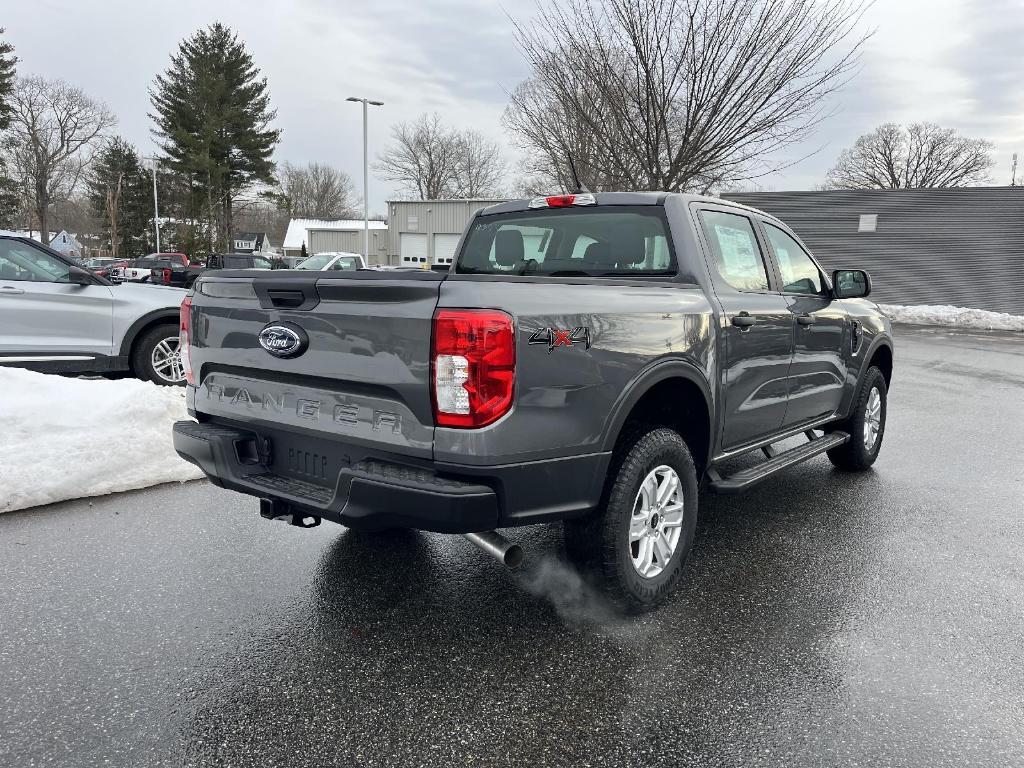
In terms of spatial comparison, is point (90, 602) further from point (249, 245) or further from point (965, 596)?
point (249, 245)

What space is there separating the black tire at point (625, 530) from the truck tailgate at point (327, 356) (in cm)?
85

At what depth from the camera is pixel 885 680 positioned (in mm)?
2756

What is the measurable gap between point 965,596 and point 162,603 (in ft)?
12.2

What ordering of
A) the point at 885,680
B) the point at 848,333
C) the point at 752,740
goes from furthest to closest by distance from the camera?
the point at 848,333 → the point at 885,680 → the point at 752,740

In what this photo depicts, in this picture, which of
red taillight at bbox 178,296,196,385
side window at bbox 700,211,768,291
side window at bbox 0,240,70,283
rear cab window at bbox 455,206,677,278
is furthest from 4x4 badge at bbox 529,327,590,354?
side window at bbox 0,240,70,283

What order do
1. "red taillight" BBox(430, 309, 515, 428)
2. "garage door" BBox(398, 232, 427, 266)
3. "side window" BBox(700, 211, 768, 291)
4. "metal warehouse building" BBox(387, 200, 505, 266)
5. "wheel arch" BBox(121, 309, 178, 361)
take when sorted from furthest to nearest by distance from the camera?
1. "garage door" BBox(398, 232, 427, 266)
2. "metal warehouse building" BBox(387, 200, 505, 266)
3. "wheel arch" BBox(121, 309, 178, 361)
4. "side window" BBox(700, 211, 768, 291)
5. "red taillight" BBox(430, 309, 515, 428)

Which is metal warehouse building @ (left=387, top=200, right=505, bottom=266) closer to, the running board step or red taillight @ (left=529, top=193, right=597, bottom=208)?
the running board step

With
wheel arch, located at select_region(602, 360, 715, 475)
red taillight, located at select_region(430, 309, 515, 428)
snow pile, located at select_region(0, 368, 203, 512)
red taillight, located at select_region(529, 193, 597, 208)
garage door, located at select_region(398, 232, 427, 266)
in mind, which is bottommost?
snow pile, located at select_region(0, 368, 203, 512)

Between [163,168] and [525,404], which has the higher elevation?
[163,168]

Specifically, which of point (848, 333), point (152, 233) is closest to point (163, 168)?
point (152, 233)

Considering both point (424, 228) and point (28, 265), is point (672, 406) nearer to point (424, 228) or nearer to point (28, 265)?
point (28, 265)

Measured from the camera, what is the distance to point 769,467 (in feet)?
13.3

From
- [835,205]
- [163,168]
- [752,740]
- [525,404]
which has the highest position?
[163,168]

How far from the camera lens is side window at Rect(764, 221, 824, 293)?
454 centimetres
